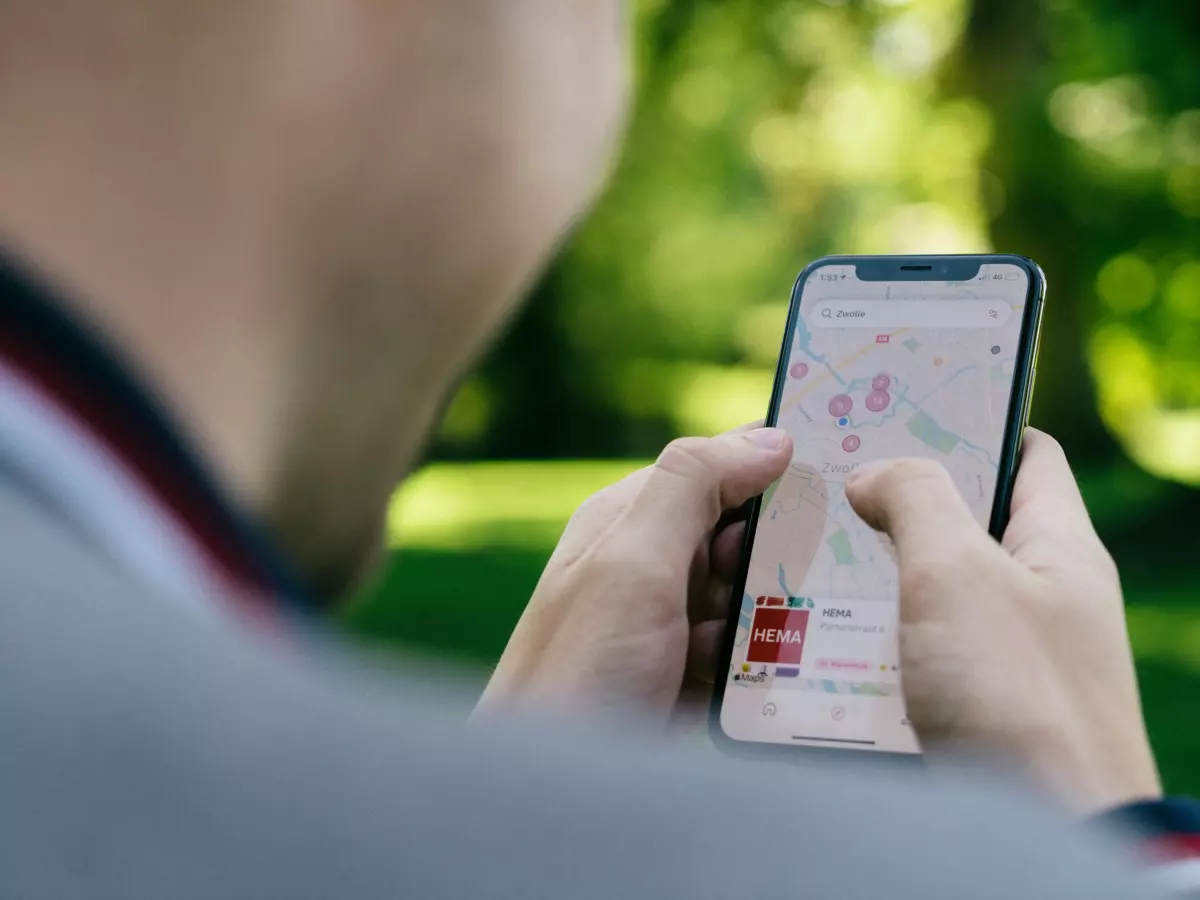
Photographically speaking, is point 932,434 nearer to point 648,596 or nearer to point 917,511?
point 917,511

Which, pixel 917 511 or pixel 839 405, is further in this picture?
pixel 839 405

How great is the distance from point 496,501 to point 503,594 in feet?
12.4

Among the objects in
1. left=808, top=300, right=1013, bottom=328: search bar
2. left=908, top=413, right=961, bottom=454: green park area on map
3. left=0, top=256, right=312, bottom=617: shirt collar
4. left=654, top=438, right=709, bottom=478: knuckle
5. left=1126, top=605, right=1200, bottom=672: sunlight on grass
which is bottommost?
left=0, top=256, right=312, bottom=617: shirt collar

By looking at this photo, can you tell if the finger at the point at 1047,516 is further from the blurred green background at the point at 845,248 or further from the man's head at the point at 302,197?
the man's head at the point at 302,197

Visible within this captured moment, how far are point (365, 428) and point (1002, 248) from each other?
23.1 feet

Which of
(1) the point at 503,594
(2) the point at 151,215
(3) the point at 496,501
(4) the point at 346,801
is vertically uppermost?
(3) the point at 496,501

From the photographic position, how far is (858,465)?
1166 millimetres

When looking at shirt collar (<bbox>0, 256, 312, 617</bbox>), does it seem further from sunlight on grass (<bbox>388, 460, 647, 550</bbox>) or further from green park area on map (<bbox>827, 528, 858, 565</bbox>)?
sunlight on grass (<bbox>388, 460, 647, 550</bbox>)

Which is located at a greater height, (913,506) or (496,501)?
(496,501)

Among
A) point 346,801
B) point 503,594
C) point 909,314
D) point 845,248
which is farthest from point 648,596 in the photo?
point 845,248

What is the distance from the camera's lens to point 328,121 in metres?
0.39

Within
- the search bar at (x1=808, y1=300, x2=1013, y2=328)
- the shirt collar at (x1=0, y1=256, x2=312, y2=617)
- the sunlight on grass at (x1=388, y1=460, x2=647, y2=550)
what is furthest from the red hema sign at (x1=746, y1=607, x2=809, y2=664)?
the sunlight on grass at (x1=388, y1=460, x2=647, y2=550)

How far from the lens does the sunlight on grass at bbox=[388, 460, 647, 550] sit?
24.4 ft

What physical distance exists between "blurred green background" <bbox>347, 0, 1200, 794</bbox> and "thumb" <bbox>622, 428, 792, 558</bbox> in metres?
0.41
